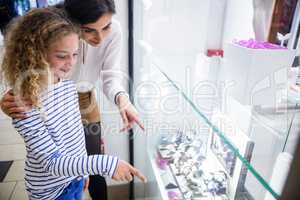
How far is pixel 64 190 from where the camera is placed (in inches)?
31.3

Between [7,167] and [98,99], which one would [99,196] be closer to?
[98,99]

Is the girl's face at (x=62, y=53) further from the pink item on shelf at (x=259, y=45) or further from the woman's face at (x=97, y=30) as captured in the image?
the pink item on shelf at (x=259, y=45)

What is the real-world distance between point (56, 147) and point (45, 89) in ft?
0.59

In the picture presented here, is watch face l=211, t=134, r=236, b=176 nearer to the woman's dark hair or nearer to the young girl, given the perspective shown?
the young girl

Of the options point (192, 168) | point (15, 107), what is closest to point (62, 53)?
point (15, 107)

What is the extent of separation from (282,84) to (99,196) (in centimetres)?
107

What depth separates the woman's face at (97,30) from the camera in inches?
29.6

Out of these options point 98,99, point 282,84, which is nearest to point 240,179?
point 282,84

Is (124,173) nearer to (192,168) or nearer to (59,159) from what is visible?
(59,159)

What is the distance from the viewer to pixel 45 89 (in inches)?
27.7

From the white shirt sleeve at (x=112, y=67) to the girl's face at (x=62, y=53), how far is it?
0.23 metres

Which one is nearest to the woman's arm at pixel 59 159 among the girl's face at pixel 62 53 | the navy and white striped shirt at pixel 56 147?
the navy and white striped shirt at pixel 56 147

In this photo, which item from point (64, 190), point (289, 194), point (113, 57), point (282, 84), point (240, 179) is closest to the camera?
point (289, 194)

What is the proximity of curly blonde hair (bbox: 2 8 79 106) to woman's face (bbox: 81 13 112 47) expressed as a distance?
91 millimetres
